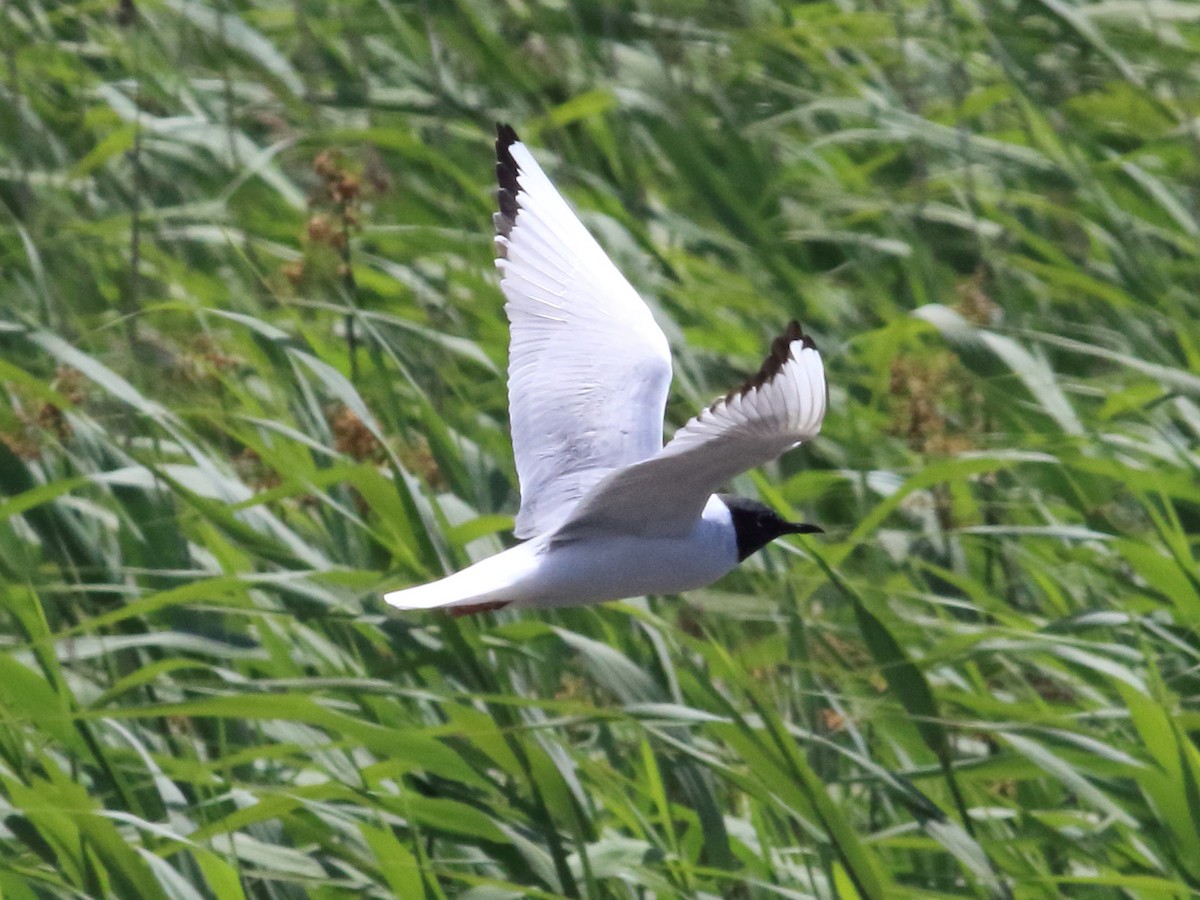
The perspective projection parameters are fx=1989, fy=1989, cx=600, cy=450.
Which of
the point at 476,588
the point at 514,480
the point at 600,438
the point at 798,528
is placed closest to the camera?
the point at 476,588

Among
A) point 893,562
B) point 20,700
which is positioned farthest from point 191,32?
point 20,700

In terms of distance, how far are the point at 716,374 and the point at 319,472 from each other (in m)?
1.29

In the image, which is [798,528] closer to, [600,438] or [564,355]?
[600,438]

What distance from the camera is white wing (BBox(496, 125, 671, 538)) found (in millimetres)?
2494

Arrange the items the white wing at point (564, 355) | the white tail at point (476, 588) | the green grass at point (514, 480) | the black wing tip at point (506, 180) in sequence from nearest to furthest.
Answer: the white tail at point (476, 588) → the green grass at point (514, 480) → the white wing at point (564, 355) → the black wing tip at point (506, 180)

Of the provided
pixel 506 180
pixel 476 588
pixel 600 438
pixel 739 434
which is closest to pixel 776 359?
pixel 739 434

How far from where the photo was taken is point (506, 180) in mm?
2754

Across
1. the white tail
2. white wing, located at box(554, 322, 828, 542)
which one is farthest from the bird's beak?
the white tail

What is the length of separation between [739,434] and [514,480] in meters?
1.15

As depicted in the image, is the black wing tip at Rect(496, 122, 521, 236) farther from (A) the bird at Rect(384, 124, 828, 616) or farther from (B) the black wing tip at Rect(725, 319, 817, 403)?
(B) the black wing tip at Rect(725, 319, 817, 403)

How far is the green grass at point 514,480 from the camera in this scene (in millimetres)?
2256

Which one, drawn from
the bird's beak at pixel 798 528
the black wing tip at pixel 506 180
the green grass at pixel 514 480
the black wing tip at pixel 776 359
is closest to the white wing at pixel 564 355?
the black wing tip at pixel 506 180

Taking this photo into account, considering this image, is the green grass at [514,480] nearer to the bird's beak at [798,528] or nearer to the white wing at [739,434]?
Answer: the bird's beak at [798,528]

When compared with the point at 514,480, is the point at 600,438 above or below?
above
